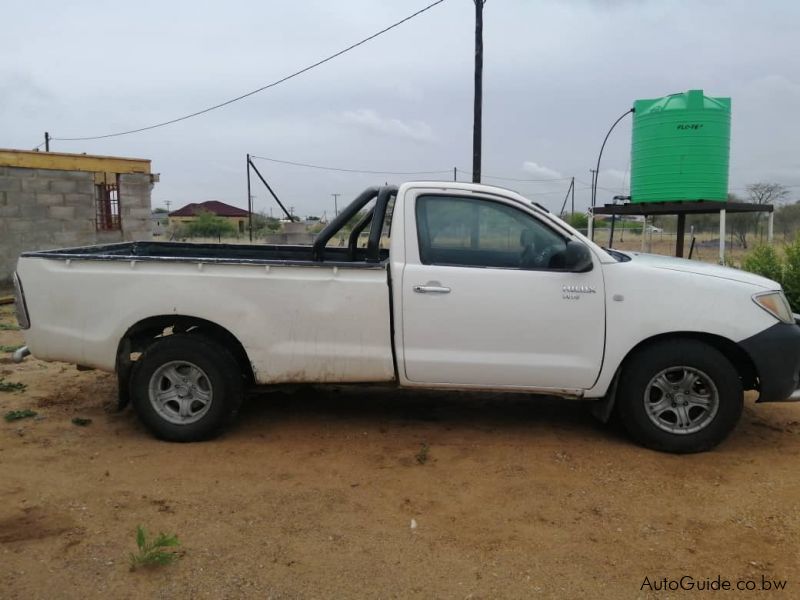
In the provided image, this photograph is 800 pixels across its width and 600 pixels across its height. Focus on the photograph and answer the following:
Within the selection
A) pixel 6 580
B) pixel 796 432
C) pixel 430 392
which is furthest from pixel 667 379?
pixel 6 580

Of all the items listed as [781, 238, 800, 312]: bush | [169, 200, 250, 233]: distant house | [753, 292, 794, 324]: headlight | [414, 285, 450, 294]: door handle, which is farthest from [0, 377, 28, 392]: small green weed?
[169, 200, 250, 233]: distant house

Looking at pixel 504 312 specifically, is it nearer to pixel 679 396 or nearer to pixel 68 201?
pixel 679 396

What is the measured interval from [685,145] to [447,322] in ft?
24.4

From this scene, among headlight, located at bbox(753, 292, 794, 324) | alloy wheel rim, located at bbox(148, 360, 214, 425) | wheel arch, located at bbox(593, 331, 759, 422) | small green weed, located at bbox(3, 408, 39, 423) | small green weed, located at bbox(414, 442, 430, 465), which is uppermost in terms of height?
headlight, located at bbox(753, 292, 794, 324)

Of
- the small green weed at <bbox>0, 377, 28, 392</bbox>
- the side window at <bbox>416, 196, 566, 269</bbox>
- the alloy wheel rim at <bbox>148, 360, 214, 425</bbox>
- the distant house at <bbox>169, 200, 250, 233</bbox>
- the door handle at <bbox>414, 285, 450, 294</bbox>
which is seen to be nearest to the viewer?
the door handle at <bbox>414, 285, 450, 294</bbox>

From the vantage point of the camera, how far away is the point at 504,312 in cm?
452

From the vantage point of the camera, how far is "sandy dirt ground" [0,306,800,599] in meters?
3.11

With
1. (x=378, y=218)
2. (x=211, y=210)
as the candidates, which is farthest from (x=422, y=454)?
(x=211, y=210)

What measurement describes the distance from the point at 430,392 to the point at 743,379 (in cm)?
253

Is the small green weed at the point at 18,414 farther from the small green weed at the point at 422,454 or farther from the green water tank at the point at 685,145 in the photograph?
the green water tank at the point at 685,145

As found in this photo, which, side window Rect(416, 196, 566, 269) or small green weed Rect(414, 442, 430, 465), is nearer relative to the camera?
small green weed Rect(414, 442, 430, 465)

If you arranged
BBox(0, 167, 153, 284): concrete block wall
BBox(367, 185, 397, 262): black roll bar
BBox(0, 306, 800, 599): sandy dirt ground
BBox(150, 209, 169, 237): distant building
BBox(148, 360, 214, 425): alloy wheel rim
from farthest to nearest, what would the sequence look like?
BBox(150, 209, 169, 237): distant building
BBox(0, 167, 153, 284): concrete block wall
BBox(367, 185, 397, 262): black roll bar
BBox(148, 360, 214, 425): alloy wheel rim
BBox(0, 306, 800, 599): sandy dirt ground

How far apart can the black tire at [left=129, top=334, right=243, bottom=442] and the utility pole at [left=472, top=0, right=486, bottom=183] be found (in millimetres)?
7879

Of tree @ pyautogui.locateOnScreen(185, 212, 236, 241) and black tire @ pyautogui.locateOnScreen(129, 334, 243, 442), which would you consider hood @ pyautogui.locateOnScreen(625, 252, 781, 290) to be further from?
tree @ pyautogui.locateOnScreen(185, 212, 236, 241)
